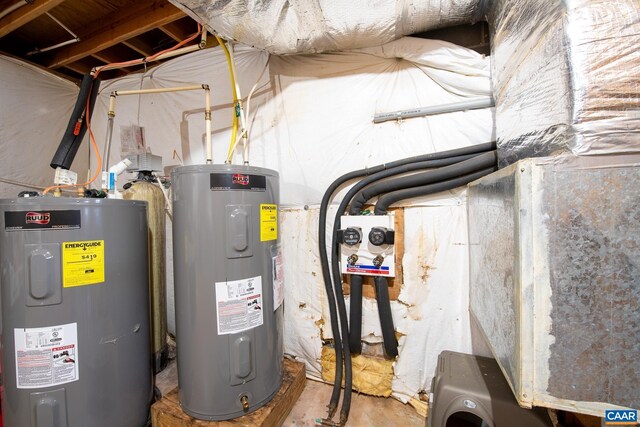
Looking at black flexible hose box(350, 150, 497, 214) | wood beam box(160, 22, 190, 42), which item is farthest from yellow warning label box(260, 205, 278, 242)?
wood beam box(160, 22, 190, 42)

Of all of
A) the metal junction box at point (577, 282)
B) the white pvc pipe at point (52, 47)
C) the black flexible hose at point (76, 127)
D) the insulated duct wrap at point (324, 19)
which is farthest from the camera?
the white pvc pipe at point (52, 47)

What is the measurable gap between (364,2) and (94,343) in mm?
1645

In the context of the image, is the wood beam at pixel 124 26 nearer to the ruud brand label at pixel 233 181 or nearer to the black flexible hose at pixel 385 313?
the ruud brand label at pixel 233 181

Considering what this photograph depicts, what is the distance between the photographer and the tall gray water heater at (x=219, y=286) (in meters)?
0.96

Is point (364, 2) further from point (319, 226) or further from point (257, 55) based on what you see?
point (319, 226)

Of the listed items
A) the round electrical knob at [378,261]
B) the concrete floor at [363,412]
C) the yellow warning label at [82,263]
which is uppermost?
the yellow warning label at [82,263]

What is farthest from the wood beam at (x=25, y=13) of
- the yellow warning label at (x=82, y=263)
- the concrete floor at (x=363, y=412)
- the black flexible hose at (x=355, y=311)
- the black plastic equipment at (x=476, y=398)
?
the black plastic equipment at (x=476, y=398)

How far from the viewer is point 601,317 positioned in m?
0.50

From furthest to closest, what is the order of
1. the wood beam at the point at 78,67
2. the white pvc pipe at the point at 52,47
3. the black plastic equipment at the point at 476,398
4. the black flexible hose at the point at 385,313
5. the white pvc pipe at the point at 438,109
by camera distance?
the wood beam at the point at 78,67 < the white pvc pipe at the point at 52,47 < the black flexible hose at the point at 385,313 < the white pvc pipe at the point at 438,109 < the black plastic equipment at the point at 476,398

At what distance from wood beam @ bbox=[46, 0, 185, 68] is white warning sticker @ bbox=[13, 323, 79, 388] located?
1.56m

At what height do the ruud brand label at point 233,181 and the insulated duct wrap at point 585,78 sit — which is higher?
the insulated duct wrap at point 585,78

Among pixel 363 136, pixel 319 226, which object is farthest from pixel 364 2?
pixel 319 226

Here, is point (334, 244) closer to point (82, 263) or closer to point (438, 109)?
point (438, 109)

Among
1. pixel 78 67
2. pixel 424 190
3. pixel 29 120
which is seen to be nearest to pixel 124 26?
pixel 78 67
